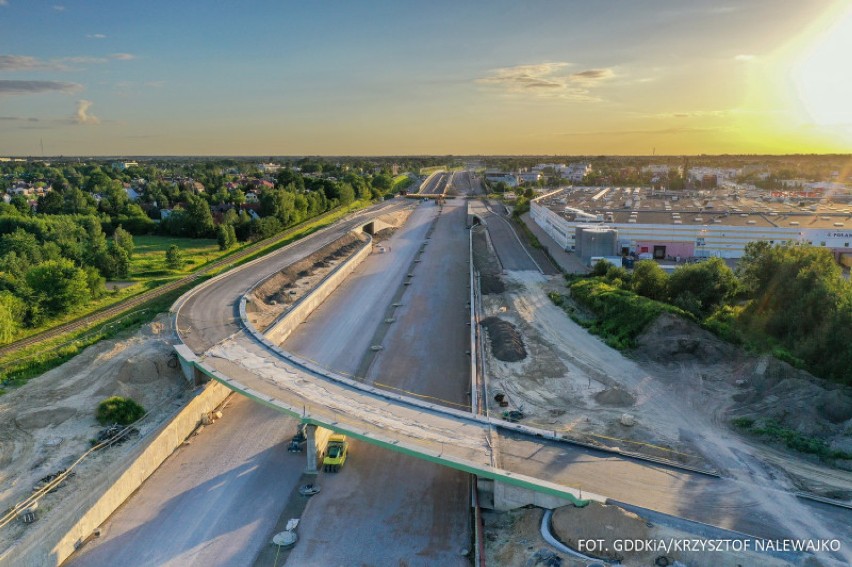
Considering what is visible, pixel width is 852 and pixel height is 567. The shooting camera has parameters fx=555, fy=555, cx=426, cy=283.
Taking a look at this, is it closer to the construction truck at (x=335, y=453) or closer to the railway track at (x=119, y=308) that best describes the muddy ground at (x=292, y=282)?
the railway track at (x=119, y=308)

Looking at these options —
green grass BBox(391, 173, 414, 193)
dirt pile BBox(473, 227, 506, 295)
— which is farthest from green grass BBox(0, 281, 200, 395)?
green grass BBox(391, 173, 414, 193)

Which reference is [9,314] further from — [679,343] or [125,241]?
[679,343]

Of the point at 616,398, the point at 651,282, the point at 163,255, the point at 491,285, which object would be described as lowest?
the point at 616,398

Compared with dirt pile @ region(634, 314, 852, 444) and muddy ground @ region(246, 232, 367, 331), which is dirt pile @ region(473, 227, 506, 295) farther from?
dirt pile @ region(634, 314, 852, 444)

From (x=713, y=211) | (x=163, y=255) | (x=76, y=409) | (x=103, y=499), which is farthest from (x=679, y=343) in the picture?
(x=163, y=255)

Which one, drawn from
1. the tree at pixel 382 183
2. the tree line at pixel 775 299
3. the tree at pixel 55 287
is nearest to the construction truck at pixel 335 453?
the tree line at pixel 775 299
